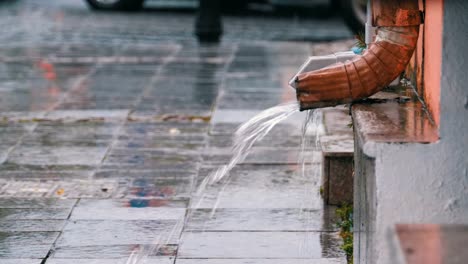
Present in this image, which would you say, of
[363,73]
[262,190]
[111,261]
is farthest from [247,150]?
[363,73]

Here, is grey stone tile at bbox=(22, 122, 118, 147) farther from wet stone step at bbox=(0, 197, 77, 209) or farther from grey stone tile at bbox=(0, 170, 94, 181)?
wet stone step at bbox=(0, 197, 77, 209)

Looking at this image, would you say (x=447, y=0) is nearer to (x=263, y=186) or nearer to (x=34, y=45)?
(x=263, y=186)

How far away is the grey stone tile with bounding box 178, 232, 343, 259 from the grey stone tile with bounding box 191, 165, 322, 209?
2.14 ft

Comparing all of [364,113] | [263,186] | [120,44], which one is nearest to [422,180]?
[364,113]

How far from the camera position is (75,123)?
10375 mm

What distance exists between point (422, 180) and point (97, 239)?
269 centimetres

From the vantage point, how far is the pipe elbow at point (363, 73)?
16.1ft

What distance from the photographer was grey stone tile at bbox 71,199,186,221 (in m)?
7.23

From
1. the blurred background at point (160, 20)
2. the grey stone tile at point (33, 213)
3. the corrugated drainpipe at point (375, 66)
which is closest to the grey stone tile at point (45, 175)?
the grey stone tile at point (33, 213)

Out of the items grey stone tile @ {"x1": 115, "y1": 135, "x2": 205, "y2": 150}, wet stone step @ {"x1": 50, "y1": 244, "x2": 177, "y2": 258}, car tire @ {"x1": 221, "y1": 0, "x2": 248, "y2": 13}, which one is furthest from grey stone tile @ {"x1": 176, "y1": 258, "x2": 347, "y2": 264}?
car tire @ {"x1": 221, "y1": 0, "x2": 248, "y2": 13}

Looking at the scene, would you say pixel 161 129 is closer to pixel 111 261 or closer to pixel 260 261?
pixel 111 261

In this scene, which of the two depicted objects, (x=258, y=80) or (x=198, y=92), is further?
(x=258, y=80)

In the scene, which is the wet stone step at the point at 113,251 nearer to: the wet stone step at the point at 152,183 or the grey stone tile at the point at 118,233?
the grey stone tile at the point at 118,233

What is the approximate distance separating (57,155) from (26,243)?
2443 millimetres
